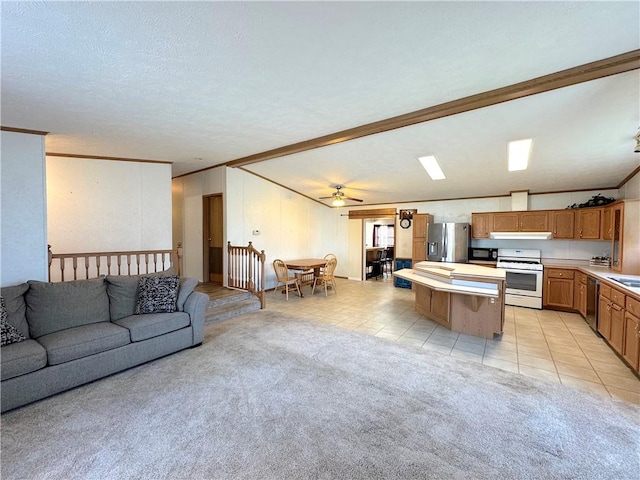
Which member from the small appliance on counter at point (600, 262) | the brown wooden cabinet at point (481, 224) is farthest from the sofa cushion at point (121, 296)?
the small appliance on counter at point (600, 262)

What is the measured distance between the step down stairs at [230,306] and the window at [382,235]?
7937 millimetres

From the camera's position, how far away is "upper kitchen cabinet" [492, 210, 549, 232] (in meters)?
5.61

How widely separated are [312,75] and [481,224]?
18.1 ft

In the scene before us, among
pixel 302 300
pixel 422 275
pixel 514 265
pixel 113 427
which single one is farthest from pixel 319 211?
pixel 113 427

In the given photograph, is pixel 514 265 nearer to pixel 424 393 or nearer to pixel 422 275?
pixel 422 275

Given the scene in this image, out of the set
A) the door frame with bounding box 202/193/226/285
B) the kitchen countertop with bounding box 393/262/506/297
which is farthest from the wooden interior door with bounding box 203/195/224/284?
the kitchen countertop with bounding box 393/262/506/297

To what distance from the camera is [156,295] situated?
11.1 feet

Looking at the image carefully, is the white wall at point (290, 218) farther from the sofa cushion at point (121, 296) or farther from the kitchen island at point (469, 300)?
the kitchen island at point (469, 300)

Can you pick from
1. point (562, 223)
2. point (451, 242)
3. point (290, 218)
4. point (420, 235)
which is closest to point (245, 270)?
point (290, 218)

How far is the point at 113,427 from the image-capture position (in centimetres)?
209

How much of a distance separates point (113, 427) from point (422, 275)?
14.6 ft

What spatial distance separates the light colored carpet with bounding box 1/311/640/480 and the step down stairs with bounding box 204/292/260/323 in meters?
1.39

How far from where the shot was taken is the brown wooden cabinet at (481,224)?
6.20 m

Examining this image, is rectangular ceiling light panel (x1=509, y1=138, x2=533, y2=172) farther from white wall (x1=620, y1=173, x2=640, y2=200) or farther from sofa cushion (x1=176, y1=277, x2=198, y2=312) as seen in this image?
sofa cushion (x1=176, y1=277, x2=198, y2=312)
